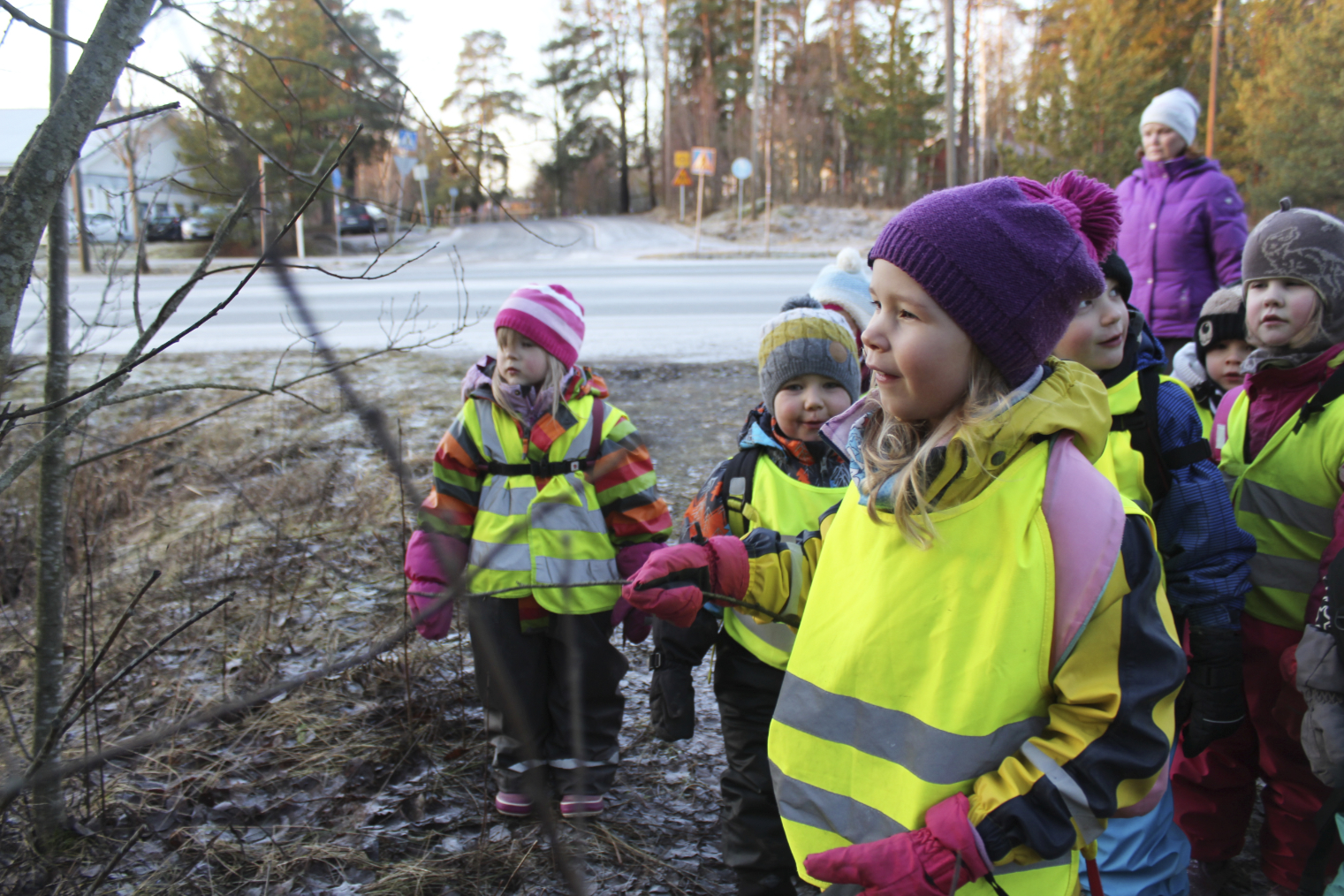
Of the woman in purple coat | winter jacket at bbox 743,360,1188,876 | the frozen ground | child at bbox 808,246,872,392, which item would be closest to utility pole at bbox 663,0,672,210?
the frozen ground

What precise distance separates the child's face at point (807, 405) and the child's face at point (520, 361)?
76 centimetres

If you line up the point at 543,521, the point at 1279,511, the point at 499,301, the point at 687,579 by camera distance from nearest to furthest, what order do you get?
1. the point at 687,579
2. the point at 1279,511
3. the point at 543,521
4. the point at 499,301

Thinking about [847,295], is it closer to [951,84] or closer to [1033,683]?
[1033,683]

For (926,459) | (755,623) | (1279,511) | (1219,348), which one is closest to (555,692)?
(755,623)

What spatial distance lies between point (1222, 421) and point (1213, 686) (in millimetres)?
952

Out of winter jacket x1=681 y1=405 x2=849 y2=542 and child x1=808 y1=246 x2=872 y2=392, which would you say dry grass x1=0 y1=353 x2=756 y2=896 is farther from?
child x1=808 y1=246 x2=872 y2=392

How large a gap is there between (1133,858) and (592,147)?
53.4m

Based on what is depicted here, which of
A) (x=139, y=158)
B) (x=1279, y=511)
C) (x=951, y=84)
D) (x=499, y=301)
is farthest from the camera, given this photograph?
(x=951, y=84)

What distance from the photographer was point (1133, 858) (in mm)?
2018

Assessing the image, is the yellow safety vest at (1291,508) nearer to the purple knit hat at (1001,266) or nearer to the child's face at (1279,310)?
the child's face at (1279,310)

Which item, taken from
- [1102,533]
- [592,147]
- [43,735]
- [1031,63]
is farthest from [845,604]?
[592,147]

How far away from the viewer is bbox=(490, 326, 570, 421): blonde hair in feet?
8.55

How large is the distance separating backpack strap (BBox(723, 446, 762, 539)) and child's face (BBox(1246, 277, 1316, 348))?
1391 mm

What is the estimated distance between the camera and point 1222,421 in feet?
8.55
